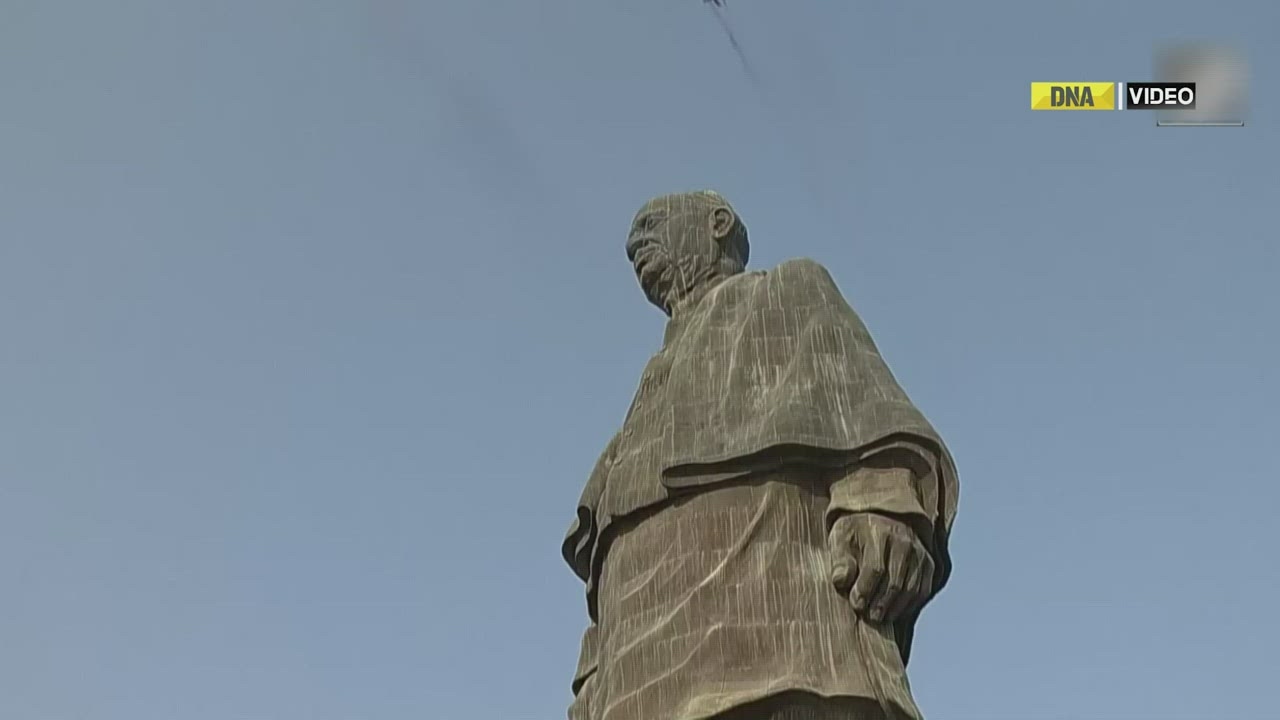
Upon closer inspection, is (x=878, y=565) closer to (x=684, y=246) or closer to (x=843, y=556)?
(x=843, y=556)

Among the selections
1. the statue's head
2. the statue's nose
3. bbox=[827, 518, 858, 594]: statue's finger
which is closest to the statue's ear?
the statue's head

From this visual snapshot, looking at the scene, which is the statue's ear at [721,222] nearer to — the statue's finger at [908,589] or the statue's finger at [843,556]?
the statue's finger at [843,556]

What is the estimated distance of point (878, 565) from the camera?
698cm

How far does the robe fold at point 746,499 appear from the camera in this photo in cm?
693

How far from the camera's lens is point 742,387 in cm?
783

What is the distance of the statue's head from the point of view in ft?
28.5

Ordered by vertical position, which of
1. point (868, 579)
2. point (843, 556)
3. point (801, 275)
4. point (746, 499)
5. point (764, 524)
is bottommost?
point (868, 579)

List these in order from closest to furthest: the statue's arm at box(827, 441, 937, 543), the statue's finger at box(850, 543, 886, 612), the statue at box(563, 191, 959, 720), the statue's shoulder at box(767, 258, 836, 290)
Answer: the statue at box(563, 191, 959, 720)
the statue's finger at box(850, 543, 886, 612)
the statue's arm at box(827, 441, 937, 543)
the statue's shoulder at box(767, 258, 836, 290)

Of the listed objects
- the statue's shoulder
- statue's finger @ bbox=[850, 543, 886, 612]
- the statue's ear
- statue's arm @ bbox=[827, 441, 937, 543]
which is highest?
the statue's ear

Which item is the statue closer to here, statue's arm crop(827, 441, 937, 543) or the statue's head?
statue's arm crop(827, 441, 937, 543)

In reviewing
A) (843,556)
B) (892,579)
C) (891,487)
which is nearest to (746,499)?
(843,556)

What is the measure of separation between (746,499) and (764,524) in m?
0.17

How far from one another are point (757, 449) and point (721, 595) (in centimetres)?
71

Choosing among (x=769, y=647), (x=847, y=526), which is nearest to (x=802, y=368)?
(x=847, y=526)
